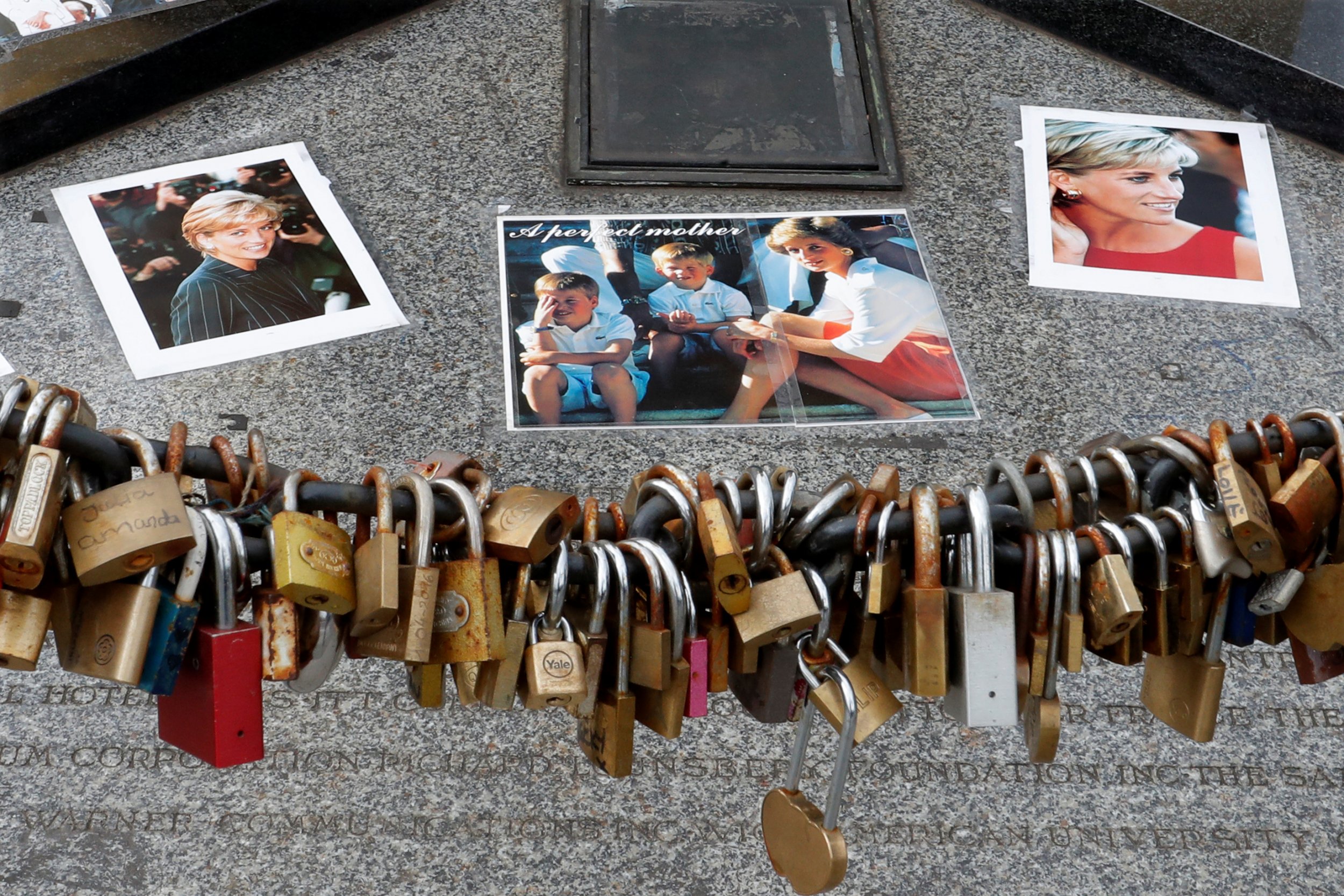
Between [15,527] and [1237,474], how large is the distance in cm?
47

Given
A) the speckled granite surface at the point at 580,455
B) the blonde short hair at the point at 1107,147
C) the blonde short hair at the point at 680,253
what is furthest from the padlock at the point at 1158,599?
the blonde short hair at the point at 1107,147

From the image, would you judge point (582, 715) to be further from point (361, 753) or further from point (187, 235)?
point (187, 235)

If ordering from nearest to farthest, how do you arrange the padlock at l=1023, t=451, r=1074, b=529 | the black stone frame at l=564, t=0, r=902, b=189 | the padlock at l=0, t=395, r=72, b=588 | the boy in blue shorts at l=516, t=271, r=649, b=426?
the padlock at l=0, t=395, r=72, b=588, the padlock at l=1023, t=451, r=1074, b=529, the boy in blue shorts at l=516, t=271, r=649, b=426, the black stone frame at l=564, t=0, r=902, b=189

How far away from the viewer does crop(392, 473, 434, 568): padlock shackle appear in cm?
49

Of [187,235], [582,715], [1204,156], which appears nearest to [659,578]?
[582,715]

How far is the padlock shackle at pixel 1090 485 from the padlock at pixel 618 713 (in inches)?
8.2

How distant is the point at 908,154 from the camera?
69.5 inches

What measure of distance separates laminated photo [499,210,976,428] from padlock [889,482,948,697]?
2.77 feet

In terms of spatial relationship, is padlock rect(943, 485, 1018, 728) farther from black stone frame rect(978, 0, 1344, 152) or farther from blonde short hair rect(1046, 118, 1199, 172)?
black stone frame rect(978, 0, 1344, 152)

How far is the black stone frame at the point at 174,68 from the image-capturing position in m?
1.64

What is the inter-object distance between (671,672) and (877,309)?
3.41ft

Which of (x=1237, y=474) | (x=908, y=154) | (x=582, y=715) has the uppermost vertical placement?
(x=1237, y=474)

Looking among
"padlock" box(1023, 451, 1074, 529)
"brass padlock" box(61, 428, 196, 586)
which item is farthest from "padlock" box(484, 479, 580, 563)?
"padlock" box(1023, 451, 1074, 529)

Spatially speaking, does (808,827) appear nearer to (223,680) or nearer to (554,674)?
(554,674)
